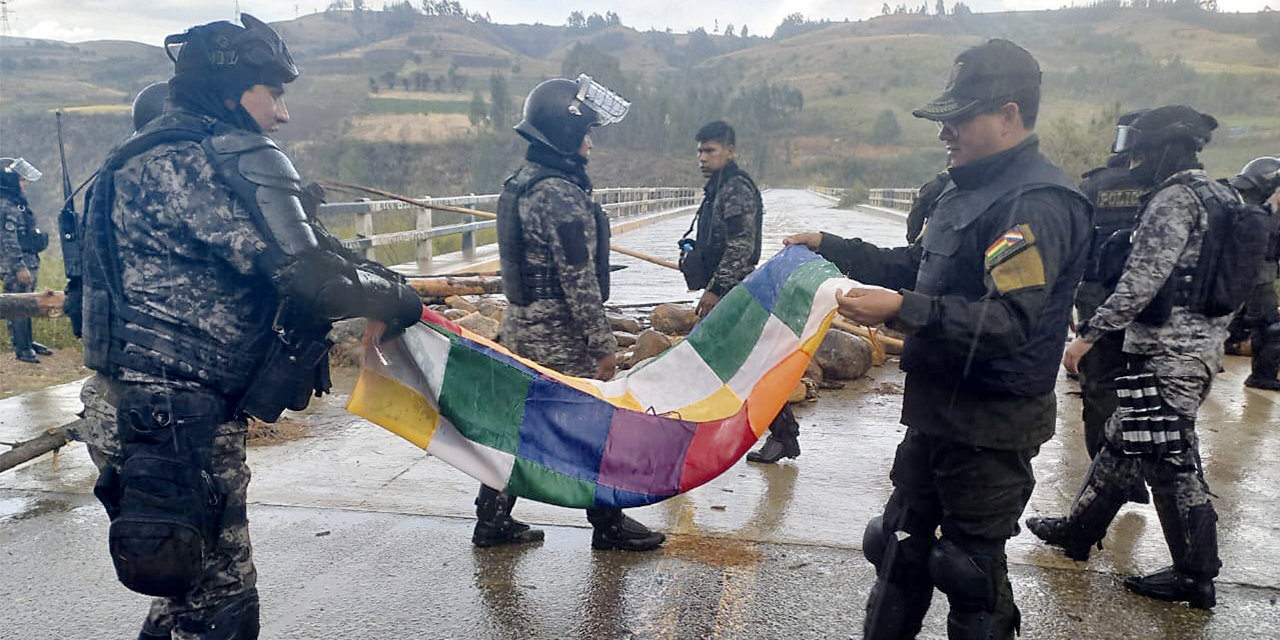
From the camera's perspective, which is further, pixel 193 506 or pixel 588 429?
pixel 588 429

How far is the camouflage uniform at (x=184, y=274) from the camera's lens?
7.47 ft

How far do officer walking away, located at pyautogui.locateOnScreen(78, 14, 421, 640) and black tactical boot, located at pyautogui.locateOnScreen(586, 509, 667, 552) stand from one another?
5.77 ft

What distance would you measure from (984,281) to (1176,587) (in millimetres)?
2037

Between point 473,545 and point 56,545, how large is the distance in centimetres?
207

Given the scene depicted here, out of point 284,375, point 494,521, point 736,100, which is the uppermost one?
point 736,100

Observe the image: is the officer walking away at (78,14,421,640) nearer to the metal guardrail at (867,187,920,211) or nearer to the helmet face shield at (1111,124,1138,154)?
the helmet face shield at (1111,124,1138,154)

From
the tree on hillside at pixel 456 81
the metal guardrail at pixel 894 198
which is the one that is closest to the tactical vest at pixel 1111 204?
the metal guardrail at pixel 894 198

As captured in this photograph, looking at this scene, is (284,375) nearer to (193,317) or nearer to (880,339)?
(193,317)

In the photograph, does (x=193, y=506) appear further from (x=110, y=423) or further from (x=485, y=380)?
(x=485, y=380)

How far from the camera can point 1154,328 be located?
3568mm

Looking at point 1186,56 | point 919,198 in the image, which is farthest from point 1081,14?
point 919,198

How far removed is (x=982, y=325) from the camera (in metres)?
2.22

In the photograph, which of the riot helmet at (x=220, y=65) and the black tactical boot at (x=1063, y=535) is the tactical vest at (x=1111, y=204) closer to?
the black tactical boot at (x=1063, y=535)

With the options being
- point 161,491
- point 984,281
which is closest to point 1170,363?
point 984,281
